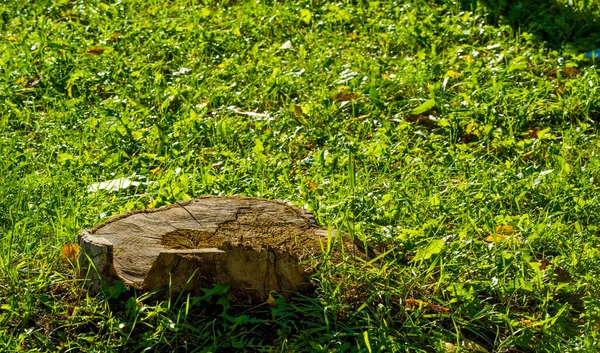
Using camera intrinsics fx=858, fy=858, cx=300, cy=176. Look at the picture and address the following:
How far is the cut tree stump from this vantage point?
3213 mm

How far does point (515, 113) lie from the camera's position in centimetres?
493

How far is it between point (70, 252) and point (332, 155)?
1.63 m

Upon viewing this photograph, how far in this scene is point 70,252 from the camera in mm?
3459

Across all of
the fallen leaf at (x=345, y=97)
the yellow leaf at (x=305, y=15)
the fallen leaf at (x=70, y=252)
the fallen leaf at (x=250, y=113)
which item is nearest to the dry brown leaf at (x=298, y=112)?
the fallen leaf at (x=250, y=113)

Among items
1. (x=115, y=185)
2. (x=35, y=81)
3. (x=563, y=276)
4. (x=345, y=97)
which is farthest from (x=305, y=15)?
(x=563, y=276)

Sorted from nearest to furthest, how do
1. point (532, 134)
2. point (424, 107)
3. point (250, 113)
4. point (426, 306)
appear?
1. point (426, 306)
2. point (532, 134)
3. point (424, 107)
4. point (250, 113)

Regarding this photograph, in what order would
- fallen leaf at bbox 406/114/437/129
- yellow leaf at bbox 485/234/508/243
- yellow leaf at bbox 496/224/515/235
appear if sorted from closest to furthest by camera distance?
yellow leaf at bbox 485/234/508/243, yellow leaf at bbox 496/224/515/235, fallen leaf at bbox 406/114/437/129

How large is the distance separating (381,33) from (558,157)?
1.86 meters

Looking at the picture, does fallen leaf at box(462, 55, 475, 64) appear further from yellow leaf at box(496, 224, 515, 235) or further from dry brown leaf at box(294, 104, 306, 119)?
yellow leaf at box(496, 224, 515, 235)

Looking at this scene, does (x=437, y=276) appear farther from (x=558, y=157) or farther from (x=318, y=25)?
(x=318, y=25)

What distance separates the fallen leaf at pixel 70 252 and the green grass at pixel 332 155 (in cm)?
9

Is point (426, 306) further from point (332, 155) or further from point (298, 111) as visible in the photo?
point (298, 111)

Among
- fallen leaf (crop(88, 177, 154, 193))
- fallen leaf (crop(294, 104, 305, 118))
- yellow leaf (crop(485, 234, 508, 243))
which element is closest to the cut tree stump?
yellow leaf (crop(485, 234, 508, 243))

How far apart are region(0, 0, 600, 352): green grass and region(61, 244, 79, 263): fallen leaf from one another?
3.5 inches
